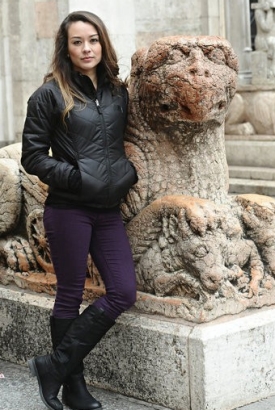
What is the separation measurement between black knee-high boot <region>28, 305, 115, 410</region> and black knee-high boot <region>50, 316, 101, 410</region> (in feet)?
0.19

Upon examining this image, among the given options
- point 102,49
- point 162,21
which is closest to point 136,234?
point 102,49

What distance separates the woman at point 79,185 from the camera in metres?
4.52

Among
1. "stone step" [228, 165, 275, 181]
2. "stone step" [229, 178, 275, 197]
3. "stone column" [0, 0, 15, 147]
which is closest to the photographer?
"stone step" [229, 178, 275, 197]

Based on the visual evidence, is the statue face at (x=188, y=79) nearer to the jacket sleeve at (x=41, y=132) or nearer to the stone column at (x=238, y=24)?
the jacket sleeve at (x=41, y=132)

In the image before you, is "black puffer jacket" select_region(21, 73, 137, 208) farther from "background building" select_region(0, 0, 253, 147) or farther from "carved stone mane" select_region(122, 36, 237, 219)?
"background building" select_region(0, 0, 253, 147)

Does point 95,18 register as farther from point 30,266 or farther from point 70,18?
point 30,266

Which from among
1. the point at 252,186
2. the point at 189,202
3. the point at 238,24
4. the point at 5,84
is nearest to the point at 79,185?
the point at 189,202

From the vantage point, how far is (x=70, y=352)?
181 inches

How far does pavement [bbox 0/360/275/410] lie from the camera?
4.74 m

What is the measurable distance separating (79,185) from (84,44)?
69 centimetres

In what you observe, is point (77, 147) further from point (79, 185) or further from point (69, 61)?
point (69, 61)

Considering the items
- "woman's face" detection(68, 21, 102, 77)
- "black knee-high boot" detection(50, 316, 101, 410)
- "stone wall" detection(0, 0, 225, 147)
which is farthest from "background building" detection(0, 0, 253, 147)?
"black knee-high boot" detection(50, 316, 101, 410)

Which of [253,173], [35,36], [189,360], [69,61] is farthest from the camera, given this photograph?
[35,36]

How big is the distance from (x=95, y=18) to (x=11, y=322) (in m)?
1.90
